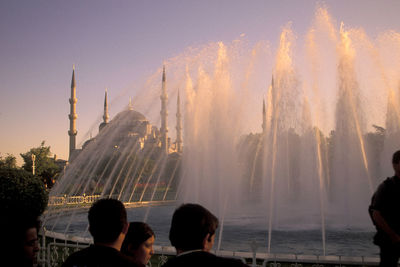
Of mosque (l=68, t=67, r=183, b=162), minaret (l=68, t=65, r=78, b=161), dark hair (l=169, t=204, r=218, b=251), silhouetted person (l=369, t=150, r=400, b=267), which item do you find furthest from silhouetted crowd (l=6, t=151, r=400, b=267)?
minaret (l=68, t=65, r=78, b=161)

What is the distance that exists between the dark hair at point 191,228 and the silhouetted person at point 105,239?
1.20 feet

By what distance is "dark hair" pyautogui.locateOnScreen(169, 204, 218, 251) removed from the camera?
79.7 inches

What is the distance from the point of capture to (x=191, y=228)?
6.66ft

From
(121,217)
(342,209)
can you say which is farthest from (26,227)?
(342,209)

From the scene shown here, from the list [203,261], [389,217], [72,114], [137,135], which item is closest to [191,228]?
[203,261]

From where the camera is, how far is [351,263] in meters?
5.48

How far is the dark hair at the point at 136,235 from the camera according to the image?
2.76m

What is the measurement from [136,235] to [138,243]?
57 mm

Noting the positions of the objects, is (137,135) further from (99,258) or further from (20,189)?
(99,258)

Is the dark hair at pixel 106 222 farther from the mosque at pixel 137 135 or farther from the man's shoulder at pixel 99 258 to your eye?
the mosque at pixel 137 135

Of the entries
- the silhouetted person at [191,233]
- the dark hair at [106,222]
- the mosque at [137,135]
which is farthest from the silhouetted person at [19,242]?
the mosque at [137,135]

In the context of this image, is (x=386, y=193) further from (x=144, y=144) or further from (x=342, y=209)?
(x=144, y=144)

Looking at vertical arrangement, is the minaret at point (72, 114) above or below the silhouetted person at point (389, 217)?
above

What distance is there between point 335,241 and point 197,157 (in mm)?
7148
